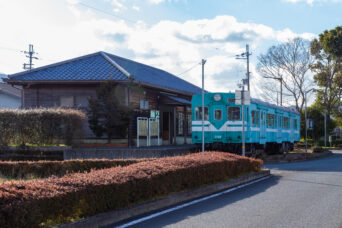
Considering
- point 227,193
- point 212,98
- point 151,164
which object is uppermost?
point 212,98

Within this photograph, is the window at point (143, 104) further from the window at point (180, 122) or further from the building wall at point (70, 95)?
the window at point (180, 122)

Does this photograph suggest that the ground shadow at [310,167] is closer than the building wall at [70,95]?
Yes

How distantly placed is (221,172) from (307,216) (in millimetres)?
4677

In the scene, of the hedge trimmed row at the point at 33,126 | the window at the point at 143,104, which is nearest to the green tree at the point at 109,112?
the hedge trimmed row at the point at 33,126

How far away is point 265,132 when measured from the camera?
24.2 metres

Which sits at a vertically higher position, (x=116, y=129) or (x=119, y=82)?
(x=119, y=82)

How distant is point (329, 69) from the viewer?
157 feet

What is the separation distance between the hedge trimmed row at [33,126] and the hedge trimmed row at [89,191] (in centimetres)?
993

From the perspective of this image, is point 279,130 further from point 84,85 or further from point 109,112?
point 84,85

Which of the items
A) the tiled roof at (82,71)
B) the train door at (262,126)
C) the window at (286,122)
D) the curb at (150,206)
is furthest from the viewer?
the window at (286,122)

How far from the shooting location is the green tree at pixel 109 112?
22.0 m

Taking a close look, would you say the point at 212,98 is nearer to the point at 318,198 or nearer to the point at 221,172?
the point at 221,172

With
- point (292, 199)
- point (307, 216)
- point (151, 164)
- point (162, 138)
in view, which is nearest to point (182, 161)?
point (151, 164)

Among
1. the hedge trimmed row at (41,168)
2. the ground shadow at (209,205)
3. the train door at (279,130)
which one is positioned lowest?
the ground shadow at (209,205)
